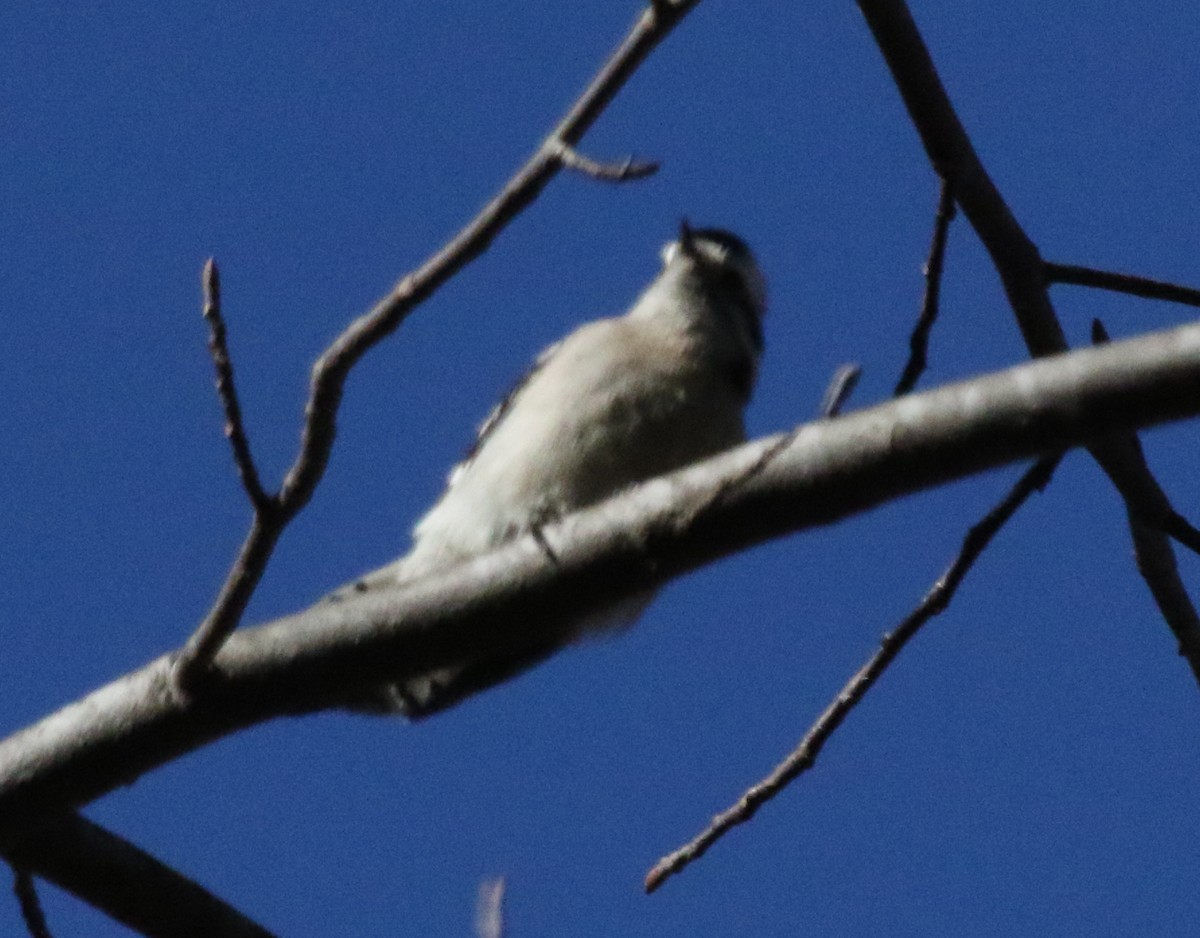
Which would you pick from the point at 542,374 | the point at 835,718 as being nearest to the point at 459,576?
the point at 835,718

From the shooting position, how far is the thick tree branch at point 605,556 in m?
2.28

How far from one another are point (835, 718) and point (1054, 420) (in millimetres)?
947

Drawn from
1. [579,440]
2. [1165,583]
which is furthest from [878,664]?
[579,440]

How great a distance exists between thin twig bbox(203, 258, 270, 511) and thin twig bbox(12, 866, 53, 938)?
87 centimetres

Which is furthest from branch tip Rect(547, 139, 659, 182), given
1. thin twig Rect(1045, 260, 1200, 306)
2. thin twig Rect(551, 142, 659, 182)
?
thin twig Rect(1045, 260, 1200, 306)

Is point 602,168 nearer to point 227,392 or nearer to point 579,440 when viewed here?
point 227,392

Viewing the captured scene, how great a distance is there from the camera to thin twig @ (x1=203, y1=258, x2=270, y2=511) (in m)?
2.44

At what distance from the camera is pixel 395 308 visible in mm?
2428

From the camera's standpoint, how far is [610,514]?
8.65ft

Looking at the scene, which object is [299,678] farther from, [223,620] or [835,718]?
[835,718]

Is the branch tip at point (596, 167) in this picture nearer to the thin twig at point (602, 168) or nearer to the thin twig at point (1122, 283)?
the thin twig at point (602, 168)

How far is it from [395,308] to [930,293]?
1.19m

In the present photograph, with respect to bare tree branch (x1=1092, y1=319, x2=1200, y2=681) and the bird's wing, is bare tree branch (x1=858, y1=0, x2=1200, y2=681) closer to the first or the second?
bare tree branch (x1=1092, y1=319, x2=1200, y2=681)

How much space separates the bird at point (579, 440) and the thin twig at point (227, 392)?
1447mm
